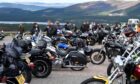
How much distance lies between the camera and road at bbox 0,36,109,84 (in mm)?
13713

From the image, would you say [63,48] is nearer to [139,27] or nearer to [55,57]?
[55,57]

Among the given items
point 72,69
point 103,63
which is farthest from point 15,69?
point 103,63

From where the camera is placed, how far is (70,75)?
15094mm

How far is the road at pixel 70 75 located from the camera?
13.7 metres

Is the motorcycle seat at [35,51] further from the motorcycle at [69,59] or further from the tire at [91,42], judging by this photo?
the tire at [91,42]

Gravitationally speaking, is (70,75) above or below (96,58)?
above

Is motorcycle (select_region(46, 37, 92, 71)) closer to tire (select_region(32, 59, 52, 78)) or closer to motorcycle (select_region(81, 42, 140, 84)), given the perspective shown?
tire (select_region(32, 59, 52, 78))

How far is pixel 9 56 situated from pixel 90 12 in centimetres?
15219

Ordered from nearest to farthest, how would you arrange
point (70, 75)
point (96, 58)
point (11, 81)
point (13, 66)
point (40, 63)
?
1. point (11, 81)
2. point (13, 66)
3. point (40, 63)
4. point (70, 75)
5. point (96, 58)

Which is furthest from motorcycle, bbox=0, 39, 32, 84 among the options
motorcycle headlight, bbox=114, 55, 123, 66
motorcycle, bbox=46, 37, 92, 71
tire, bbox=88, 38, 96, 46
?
tire, bbox=88, 38, 96, 46

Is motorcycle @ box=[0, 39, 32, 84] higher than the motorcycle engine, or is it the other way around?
motorcycle @ box=[0, 39, 32, 84]

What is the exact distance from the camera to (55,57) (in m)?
15.7

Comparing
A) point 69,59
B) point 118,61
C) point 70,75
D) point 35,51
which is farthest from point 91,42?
point 118,61

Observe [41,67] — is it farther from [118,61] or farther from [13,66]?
[118,61]
